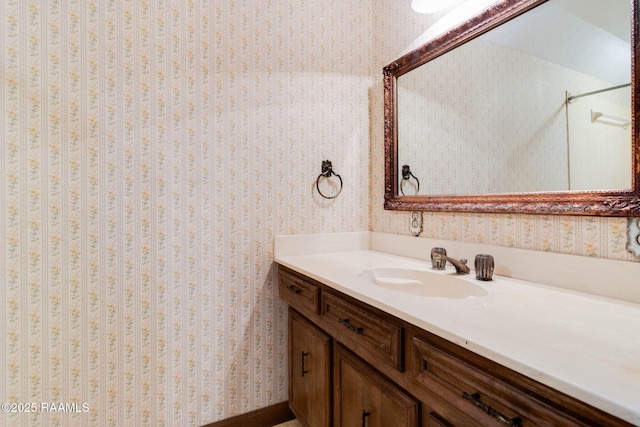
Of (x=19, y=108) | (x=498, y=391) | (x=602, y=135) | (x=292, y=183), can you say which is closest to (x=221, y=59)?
(x=292, y=183)

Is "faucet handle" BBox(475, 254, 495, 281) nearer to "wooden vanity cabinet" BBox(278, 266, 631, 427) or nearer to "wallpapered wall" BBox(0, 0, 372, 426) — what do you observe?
"wooden vanity cabinet" BBox(278, 266, 631, 427)

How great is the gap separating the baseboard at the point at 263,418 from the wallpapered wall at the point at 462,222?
44.5 inches

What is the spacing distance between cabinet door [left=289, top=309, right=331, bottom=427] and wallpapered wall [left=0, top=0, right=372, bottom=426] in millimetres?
149

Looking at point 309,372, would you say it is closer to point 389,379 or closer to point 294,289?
point 294,289

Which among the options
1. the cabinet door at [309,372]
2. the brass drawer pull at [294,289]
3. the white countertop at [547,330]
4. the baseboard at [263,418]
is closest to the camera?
the white countertop at [547,330]

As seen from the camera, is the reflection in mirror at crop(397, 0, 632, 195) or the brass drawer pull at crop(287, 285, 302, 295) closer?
the reflection in mirror at crop(397, 0, 632, 195)

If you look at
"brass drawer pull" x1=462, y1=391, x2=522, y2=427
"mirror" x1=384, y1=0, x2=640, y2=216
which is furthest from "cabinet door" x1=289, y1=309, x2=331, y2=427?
"mirror" x1=384, y1=0, x2=640, y2=216

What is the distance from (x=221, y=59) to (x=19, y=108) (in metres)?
0.84

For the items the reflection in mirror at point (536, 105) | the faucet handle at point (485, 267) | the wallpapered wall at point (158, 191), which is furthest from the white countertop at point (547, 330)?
the wallpapered wall at point (158, 191)

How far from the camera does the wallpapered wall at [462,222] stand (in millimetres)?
1021

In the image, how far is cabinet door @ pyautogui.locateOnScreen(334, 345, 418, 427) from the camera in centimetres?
93

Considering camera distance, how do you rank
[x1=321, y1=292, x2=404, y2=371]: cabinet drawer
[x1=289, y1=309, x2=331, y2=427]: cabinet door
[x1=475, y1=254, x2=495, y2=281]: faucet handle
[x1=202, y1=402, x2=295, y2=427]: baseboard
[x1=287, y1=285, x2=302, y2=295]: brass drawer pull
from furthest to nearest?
[x1=202, y1=402, x2=295, y2=427]: baseboard, [x1=287, y1=285, x2=302, y2=295]: brass drawer pull, [x1=289, y1=309, x2=331, y2=427]: cabinet door, [x1=475, y1=254, x2=495, y2=281]: faucet handle, [x1=321, y1=292, x2=404, y2=371]: cabinet drawer

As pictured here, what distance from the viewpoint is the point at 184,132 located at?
5.02ft

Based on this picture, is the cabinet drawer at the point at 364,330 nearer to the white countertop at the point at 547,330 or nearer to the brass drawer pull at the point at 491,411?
the white countertop at the point at 547,330
